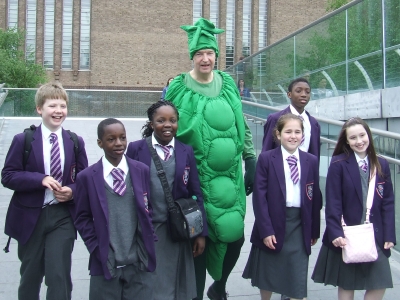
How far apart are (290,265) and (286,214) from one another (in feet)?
1.13

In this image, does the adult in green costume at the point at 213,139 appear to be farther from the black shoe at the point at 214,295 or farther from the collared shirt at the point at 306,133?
the collared shirt at the point at 306,133

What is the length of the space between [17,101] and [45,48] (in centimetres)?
2105

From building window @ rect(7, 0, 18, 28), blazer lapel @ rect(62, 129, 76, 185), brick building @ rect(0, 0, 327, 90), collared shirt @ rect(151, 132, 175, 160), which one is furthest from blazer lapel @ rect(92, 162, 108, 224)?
building window @ rect(7, 0, 18, 28)

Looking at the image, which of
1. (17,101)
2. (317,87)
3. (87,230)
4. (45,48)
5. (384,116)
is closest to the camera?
(87,230)

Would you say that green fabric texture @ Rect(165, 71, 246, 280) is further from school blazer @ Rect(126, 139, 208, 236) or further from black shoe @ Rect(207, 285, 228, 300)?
black shoe @ Rect(207, 285, 228, 300)

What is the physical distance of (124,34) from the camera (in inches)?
1459

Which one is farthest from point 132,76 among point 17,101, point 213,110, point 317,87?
point 213,110

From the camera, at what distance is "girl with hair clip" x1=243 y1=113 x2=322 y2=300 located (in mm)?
3631

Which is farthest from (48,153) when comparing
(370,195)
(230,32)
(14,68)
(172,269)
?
(230,32)

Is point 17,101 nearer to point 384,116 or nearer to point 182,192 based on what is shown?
point 384,116

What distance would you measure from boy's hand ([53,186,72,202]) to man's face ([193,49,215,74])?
1.25 metres

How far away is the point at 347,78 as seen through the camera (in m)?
10.7

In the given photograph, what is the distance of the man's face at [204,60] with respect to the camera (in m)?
3.77

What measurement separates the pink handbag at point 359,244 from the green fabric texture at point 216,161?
0.73 metres
